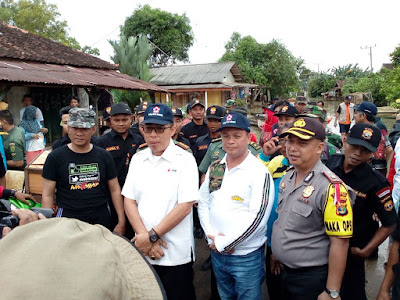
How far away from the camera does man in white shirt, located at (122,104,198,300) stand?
2.22 metres

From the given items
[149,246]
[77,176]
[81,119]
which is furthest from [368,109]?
[77,176]

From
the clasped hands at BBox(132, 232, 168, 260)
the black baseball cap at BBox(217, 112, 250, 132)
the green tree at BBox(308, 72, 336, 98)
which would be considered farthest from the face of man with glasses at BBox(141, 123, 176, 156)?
the green tree at BBox(308, 72, 336, 98)

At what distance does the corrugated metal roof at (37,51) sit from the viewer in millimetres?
9656

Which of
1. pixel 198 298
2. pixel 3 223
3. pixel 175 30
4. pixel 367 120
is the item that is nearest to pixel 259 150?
pixel 198 298

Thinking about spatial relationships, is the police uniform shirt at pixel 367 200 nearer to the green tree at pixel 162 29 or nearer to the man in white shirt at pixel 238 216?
the man in white shirt at pixel 238 216

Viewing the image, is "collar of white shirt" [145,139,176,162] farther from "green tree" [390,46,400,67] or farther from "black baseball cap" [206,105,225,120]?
"green tree" [390,46,400,67]

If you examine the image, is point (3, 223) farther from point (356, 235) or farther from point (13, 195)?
point (356, 235)

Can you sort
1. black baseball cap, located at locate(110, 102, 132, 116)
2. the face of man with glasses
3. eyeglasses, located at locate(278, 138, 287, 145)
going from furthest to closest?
black baseball cap, located at locate(110, 102, 132, 116)
eyeglasses, located at locate(278, 138, 287, 145)
the face of man with glasses

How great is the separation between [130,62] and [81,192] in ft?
57.7

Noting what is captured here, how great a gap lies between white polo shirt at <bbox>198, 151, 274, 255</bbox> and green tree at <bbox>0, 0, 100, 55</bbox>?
94.3ft

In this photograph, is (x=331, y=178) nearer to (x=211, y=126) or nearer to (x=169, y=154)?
(x=169, y=154)

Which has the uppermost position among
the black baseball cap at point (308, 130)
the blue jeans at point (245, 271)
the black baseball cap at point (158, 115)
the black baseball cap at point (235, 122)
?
the black baseball cap at point (158, 115)

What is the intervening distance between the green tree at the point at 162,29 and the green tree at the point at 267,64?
16.7 feet

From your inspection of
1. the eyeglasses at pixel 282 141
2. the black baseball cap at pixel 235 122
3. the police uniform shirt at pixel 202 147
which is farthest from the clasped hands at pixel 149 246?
the police uniform shirt at pixel 202 147
